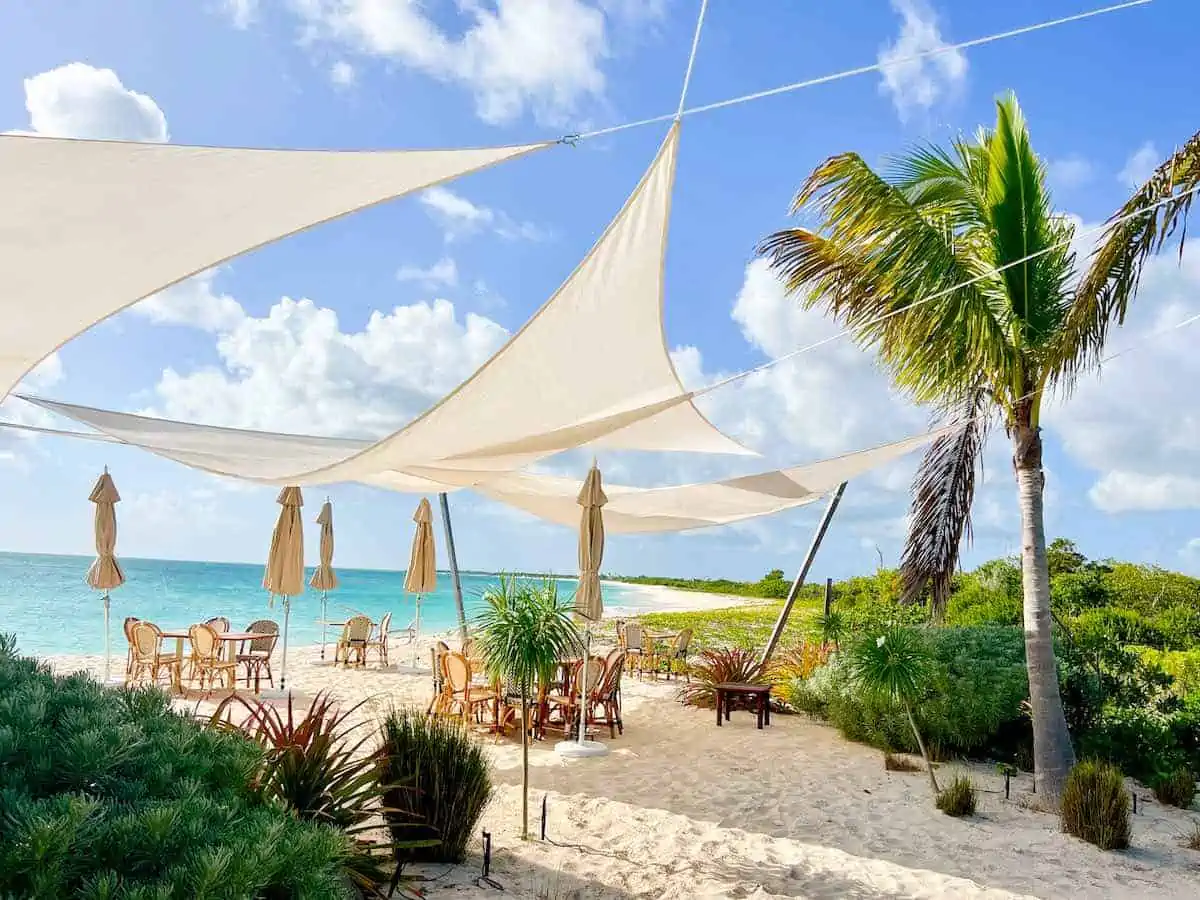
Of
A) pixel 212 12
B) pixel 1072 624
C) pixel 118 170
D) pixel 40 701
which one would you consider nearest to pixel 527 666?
pixel 40 701

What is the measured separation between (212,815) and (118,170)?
2.42 metres

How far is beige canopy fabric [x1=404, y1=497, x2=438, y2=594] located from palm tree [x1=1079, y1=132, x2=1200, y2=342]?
7.75 m

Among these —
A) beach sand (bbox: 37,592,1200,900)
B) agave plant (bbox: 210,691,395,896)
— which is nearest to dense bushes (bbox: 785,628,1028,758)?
→ beach sand (bbox: 37,592,1200,900)

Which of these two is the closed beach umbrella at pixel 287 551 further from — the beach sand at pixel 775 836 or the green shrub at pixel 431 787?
the green shrub at pixel 431 787

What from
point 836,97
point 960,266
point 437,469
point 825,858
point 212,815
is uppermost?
point 836,97

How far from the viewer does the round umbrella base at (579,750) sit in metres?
6.75

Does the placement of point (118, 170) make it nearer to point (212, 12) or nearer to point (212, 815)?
point (212, 815)

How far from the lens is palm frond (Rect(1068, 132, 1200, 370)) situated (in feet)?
18.1

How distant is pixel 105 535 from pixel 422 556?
360 centimetres

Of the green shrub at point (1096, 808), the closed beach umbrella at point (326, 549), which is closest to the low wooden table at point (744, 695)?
the green shrub at point (1096, 808)

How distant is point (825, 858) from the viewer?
4.64 meters

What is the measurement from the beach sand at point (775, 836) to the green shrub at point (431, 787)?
0.14m

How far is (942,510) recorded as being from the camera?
8.13 m

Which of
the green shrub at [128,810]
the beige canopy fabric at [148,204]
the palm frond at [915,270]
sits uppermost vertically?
the palm frond at [915,270]
